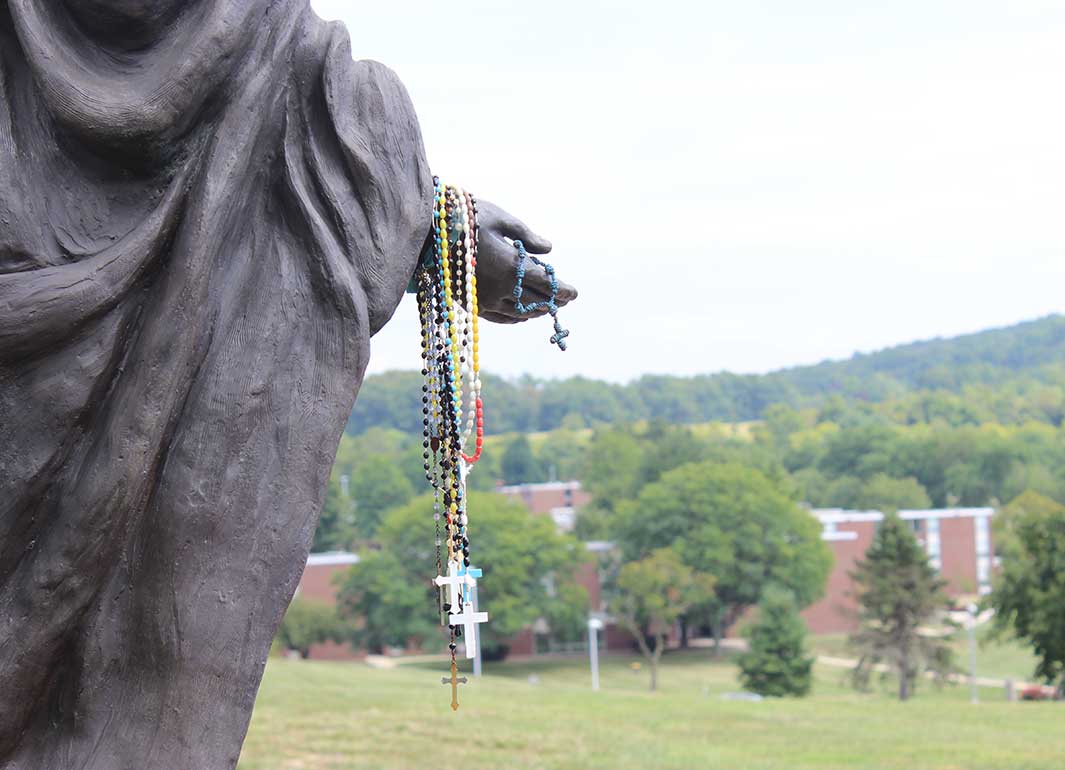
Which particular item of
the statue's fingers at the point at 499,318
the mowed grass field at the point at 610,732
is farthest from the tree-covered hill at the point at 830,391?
the statue's fingers at the point at 499,318

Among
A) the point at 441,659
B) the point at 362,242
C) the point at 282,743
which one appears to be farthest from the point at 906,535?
the point at 362,242

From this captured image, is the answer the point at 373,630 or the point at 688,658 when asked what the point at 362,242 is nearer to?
the point at 373,630

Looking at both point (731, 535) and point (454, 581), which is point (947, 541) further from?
point (454, 581)

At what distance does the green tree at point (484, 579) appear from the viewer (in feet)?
127

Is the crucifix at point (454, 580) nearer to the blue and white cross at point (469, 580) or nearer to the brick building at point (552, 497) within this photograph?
the blue and white cross at point (469, 580)

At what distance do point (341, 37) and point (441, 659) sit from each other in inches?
1545

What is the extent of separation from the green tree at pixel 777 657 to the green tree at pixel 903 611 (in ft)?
5.11

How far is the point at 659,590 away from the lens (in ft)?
133

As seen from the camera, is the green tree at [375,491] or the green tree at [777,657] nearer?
the green tree at [777,657]

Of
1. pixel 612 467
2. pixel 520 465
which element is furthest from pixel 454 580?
pixel 520 465

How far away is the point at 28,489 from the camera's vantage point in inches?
96.4

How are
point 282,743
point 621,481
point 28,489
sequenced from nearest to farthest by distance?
point 28,489 → point 282,743 → point 621,481

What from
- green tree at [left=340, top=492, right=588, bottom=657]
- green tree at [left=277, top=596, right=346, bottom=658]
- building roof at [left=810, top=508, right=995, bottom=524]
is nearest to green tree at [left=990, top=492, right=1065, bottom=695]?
green tree at [left=340, top=492, right=588, bottom=657]

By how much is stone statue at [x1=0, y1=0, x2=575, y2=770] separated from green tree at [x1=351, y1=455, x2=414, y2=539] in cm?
5463
